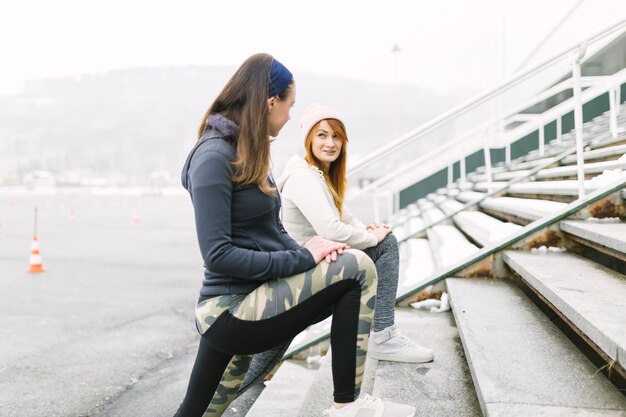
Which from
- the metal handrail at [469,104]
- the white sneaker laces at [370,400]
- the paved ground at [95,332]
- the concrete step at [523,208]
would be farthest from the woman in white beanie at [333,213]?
the concrete step at [523,208]

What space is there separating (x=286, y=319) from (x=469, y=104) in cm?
243

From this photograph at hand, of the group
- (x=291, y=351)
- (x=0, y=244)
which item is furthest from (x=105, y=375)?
(x=0, y=244)

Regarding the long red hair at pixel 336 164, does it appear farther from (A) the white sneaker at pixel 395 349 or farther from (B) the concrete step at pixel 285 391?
(B) the concrete step at pixel 285 391

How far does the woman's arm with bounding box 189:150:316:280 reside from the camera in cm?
166

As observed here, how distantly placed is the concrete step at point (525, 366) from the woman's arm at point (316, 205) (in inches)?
28.6

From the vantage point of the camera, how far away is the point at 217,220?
1669 millimetres

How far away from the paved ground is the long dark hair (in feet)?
5.80

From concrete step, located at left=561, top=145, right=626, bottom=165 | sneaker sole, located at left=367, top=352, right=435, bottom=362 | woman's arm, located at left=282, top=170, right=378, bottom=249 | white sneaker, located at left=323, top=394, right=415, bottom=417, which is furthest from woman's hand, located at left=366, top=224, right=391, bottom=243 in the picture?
concrete step, located at left=561, top=145, right=626, bottom=165

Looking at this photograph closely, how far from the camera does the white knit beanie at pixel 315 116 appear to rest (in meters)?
2.69

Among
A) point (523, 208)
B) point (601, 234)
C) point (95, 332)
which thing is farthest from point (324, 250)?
point (95, 332)

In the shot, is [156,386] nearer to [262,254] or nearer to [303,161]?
[303,161]

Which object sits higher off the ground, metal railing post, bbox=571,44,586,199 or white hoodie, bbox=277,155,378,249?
metal railing post, bbox=571,44,586,199

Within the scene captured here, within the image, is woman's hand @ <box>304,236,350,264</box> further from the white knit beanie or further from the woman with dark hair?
the white knit beanie

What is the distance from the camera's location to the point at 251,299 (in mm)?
1765
